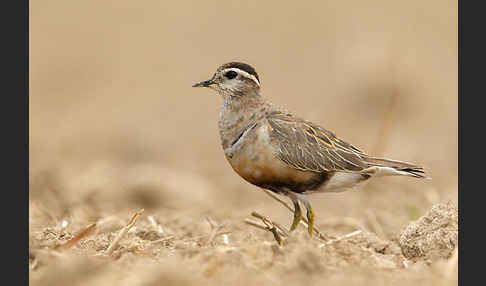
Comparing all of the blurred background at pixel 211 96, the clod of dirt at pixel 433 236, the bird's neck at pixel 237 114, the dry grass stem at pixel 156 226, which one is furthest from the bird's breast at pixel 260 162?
the blurred background at pixel 211 96

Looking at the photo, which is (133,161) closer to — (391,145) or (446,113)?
(391,145)

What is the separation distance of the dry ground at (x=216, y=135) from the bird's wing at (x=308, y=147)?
2.74 feet

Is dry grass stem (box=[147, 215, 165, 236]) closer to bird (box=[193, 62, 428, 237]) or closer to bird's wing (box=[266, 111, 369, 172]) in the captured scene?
bird (box=[193, 62, 428, 237])

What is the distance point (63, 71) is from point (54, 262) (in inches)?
643

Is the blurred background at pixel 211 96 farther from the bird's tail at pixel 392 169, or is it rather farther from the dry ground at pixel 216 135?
the bird's tail at pixel 392 169

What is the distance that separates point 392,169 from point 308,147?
1.02 m

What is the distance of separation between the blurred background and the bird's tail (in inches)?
52.5

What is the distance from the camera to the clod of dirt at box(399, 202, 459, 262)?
281 inches

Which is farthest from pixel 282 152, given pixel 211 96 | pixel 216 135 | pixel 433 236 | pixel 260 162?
pixel 211 96

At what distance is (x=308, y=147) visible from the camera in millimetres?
8031

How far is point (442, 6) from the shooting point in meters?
24.4

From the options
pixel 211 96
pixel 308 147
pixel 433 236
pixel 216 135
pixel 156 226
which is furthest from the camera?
pixel 211 96

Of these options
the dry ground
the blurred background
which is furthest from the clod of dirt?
the blurred background

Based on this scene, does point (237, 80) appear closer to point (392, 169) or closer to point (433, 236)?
point (392, 169)
